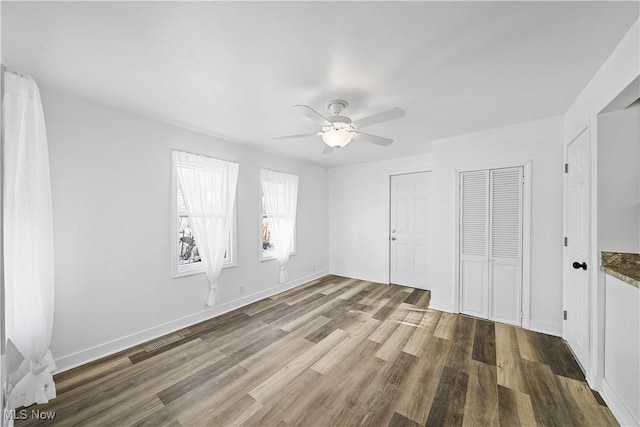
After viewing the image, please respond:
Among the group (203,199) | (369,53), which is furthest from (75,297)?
(369,53)

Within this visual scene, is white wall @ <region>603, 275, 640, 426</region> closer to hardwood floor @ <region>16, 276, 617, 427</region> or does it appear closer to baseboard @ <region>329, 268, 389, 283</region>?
hardwood floor @ <region>16, 276, 617, 427</region>

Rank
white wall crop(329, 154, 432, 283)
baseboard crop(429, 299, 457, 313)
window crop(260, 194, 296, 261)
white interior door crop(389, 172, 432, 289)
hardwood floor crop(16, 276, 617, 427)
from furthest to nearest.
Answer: white wall crop(329, 154, 432, 283), white interior door crop(389, 172, 432, 289), window crop(260, 194, 296, 261), baseboard crop(429, 299, 457, 313), hardwood floor crop(16, 276, 617, 427)

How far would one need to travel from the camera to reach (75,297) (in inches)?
87.0

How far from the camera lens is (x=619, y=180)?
181 centimetres

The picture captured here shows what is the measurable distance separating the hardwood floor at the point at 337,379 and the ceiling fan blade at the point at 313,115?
2.16m

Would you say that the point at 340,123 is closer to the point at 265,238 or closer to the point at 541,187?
the point at 541,187

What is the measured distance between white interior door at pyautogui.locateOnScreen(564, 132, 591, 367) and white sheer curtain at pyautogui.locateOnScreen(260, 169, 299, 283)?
11.8 feet

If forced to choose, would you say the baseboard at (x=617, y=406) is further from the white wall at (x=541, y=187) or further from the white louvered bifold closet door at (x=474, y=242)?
the white louvered bifold closet door at (x=474, y=242)

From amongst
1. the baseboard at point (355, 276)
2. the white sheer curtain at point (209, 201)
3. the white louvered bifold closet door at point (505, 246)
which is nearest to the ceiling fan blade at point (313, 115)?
the white sheer curtain at point (209, 201)

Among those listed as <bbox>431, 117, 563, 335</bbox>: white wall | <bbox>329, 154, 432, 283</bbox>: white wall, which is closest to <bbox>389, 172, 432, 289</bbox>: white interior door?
<bbox>329, 154, 432, 283</bbox>: white wall

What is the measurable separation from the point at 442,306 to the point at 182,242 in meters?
3.66

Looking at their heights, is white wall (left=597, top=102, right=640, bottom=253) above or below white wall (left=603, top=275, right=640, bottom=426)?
above

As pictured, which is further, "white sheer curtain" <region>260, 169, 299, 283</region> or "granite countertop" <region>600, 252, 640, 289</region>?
"white sheer curtain" <region>260, 169, 299, 283</region>

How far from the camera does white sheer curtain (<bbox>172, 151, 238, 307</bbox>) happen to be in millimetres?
3000
